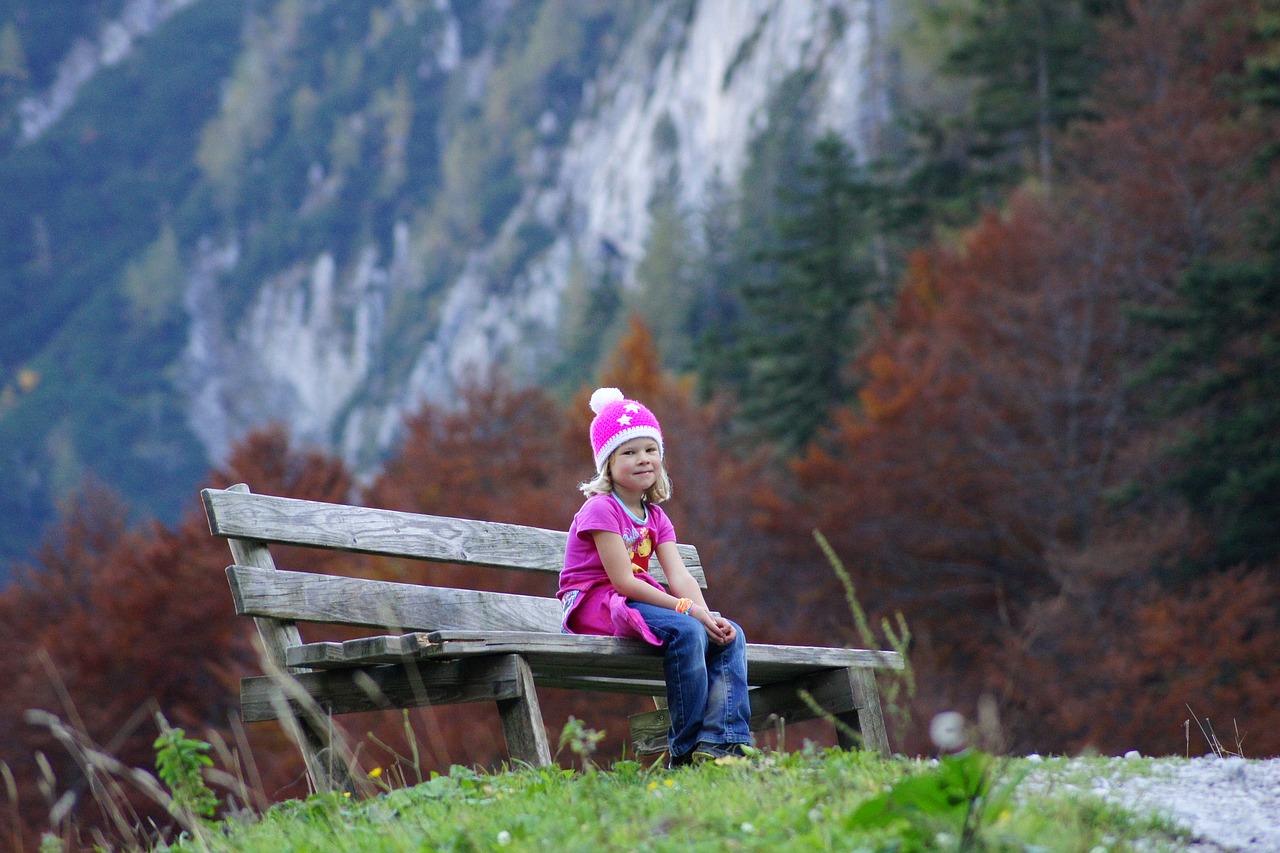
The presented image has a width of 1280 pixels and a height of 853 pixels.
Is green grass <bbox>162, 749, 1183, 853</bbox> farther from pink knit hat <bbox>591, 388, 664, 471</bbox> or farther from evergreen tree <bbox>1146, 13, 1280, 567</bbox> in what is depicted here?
evergreen tree <bbox>1146, 13, 1280, 567</bbox>

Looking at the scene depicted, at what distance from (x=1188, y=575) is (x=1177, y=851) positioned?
53.6 ft

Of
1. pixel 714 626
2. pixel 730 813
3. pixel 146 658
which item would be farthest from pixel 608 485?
pixel 146 658

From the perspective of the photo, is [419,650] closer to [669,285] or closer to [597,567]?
[597,567]

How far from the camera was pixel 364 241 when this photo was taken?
18075 centimetres

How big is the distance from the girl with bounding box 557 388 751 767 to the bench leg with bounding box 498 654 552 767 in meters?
0.48

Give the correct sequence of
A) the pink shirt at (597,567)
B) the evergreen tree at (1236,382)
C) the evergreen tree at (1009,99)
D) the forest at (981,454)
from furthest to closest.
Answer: the evergreen tree at (1009,99)
the forest at (981,454)
the evergreen tree at (1236,382)
the pink shirt at (597,567)

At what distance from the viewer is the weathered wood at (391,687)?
13.5 feet

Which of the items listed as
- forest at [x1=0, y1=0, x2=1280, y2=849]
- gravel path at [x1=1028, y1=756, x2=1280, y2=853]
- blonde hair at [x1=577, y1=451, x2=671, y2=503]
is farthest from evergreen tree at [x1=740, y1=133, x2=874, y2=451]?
gravel path at [x1=1028, y1=756, x2=1280, y2=853]

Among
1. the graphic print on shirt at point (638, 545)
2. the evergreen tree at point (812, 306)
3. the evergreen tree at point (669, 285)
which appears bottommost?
the graphic print on shirt at point (638, 545)

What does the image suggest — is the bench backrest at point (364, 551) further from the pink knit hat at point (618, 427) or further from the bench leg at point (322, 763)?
the pink knit hat at point (618, 427)

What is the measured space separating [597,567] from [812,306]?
2610 centimetres

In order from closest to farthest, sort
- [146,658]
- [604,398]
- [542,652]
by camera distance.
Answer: [542,652] → [604,398] → [146,658]

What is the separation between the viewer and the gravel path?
10.3ft

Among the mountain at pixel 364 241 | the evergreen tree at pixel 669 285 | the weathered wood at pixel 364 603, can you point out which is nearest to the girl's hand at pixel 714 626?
the weathered wood at pixel 364 603
